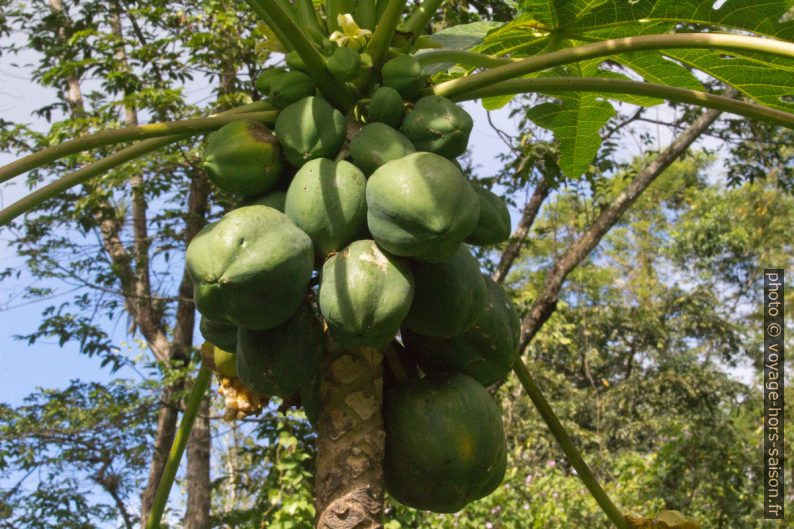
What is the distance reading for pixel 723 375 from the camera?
11.9 metres

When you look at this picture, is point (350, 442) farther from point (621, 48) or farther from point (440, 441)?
point (621, 48)

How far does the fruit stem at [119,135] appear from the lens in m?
1.18

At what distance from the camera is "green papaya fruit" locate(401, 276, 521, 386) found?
1.28 meters

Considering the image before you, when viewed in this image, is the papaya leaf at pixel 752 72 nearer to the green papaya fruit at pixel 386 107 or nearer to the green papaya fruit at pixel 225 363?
the green papaya fruit at pixel 386 107

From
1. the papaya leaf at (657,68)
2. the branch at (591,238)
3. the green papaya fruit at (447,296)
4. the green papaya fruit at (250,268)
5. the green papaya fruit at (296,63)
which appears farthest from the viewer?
the branch at (591,238)

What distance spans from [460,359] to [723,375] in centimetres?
1178

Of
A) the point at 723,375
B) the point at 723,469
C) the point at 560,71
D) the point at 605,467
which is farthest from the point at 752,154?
the point at 723,375

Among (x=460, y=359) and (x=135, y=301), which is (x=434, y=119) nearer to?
(x=460, y=359)

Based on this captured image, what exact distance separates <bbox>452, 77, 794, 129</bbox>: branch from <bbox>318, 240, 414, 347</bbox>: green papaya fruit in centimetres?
42

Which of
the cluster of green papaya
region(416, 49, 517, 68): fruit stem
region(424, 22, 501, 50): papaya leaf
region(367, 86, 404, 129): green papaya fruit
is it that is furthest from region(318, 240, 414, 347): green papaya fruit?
region(424, 22, 501, 50): papaya leaf

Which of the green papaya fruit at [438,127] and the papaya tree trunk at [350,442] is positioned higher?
the green papaya fruit at [438,127]

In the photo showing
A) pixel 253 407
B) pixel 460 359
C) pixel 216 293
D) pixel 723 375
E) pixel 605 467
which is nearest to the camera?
pixel 216 293

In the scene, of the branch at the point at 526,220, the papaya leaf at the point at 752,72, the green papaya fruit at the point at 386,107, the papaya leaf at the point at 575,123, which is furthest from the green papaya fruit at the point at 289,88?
the branch at the point at 526,220

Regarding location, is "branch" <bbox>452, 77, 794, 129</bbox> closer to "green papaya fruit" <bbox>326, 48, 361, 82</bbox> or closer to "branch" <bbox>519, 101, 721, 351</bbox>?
"green papaya fruit" <bbox>326, 48, 361, 82</bbox>
